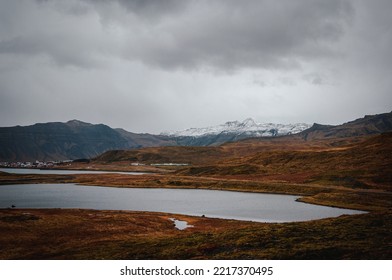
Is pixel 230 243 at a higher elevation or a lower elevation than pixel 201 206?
higher

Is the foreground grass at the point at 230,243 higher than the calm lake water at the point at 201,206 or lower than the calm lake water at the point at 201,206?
higher

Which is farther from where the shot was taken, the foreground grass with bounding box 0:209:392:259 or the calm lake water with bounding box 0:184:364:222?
the calm lake water with bounding box 0:184:364:222

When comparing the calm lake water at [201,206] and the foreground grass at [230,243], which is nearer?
the foreground grass at [230,243]

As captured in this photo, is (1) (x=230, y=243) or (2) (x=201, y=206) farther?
(2) (x=201, y=206)

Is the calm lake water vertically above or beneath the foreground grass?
beneath

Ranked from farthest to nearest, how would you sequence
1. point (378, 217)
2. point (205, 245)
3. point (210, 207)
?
point (210, 207)
point (378, 217)
point (205, 245)

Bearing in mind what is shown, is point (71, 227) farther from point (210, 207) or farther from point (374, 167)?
point (374, 167)
